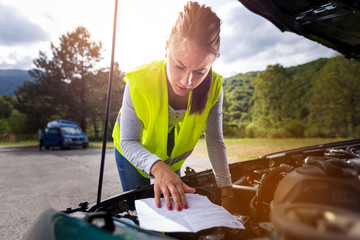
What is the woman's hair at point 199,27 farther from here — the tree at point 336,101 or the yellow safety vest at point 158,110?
the tree at point 336,101

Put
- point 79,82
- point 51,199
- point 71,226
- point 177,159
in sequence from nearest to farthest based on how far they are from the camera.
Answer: point 71,226
point 177,159
point 51,199
point 79,82

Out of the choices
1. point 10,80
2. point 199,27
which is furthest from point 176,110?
point 10,80

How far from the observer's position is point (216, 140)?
145 cm

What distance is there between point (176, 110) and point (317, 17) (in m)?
1.12

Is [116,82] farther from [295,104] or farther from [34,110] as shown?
[295,104]

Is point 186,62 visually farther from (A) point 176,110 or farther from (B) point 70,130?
(B) point 70,130

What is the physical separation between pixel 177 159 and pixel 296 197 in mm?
1046

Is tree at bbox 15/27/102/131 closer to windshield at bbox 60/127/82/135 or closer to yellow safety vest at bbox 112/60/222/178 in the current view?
windshield at bbox 60/127/82/135

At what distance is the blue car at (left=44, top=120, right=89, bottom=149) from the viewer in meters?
10.9

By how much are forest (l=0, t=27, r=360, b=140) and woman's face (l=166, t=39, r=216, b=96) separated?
1094cm

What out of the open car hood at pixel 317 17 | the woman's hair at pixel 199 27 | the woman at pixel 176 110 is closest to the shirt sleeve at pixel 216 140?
the woman at pixel 176 110

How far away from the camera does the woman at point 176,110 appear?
1.07 meters

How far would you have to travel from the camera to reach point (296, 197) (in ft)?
1.75

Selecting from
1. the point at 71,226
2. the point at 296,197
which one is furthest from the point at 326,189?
the point at 71,226
